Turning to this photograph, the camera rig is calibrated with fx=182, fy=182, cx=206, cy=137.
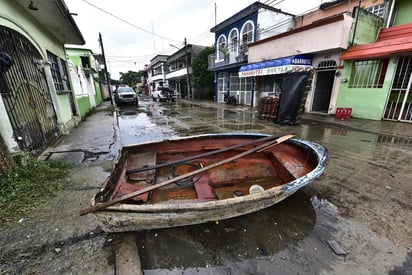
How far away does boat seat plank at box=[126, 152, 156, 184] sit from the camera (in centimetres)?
294

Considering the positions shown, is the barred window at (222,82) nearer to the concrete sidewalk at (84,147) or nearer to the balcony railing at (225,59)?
the balcony railing at (225,59)

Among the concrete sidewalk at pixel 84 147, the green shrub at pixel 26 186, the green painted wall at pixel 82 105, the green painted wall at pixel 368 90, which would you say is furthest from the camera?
the green painted wall at pixel 82 105

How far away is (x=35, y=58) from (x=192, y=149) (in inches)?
207

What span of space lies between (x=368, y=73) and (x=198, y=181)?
9.50 meters

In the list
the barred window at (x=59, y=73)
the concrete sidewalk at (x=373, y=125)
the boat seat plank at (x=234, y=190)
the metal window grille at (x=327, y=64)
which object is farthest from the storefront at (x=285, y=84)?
the barred window at (x=59, y=73)

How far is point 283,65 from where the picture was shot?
10000 mm

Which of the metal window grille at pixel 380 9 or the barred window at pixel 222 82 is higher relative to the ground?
the metal window grille at pixel 380 9

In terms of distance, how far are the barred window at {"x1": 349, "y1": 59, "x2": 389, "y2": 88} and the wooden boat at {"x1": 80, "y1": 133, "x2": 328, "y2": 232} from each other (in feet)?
24.5

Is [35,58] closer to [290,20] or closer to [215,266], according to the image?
[215,266]

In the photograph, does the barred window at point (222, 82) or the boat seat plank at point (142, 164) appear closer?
the boat seat plank at point (142, 164)

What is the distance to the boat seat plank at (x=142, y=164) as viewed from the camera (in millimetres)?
2943

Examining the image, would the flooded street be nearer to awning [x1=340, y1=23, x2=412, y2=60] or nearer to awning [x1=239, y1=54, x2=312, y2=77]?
awning [x1=340, y1=23, x2=412, y2=60]

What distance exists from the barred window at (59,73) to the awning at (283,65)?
9700mm

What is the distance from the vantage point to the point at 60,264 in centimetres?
176
